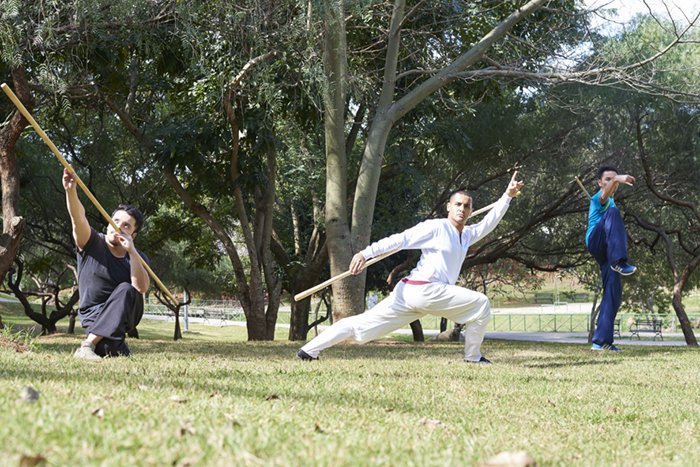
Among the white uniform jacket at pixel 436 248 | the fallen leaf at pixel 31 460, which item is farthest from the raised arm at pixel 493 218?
the fallen leaf at pixel 31 460

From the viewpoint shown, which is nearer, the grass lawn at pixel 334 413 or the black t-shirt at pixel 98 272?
the grass lawn at pixel 334 413

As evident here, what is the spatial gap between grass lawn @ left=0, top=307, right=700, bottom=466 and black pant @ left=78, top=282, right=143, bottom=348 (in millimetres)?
314

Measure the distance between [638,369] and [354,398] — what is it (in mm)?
3771

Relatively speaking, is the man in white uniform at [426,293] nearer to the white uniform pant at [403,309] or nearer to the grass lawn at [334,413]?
the white uniform pant at [403,309]

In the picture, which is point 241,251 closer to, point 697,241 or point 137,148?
point 137,148

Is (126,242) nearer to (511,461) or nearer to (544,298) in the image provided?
(511,461)

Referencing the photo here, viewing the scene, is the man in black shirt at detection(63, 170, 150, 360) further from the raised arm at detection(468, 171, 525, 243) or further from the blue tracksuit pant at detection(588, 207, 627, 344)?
the blue tracksuit pant at detection(588, 207, 627, 344)

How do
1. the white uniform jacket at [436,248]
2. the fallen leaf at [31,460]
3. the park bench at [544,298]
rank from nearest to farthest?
1. the fallen leaf at [31,460]
2. the white uniform jacket at [436,248]
3. the park bench at [544,298]

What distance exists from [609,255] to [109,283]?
580 cm

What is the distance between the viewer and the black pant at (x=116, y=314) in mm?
6688

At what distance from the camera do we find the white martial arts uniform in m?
7.02

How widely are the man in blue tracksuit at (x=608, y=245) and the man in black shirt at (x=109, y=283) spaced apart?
556cm

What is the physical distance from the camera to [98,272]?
6832 millimetres

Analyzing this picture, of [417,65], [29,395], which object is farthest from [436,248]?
[417,65]
